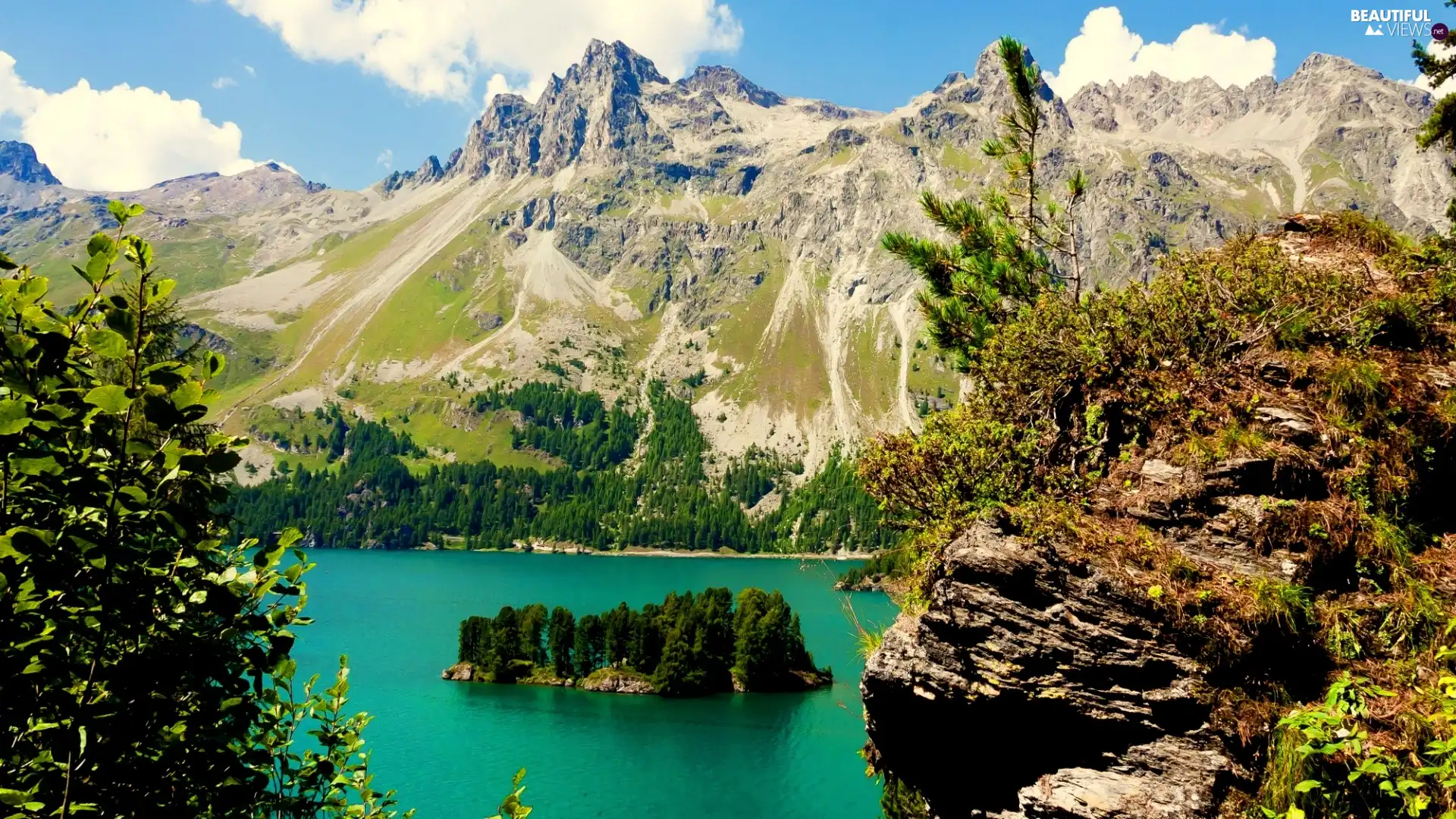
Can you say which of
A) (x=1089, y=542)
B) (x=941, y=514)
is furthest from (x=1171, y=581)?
(x=941, y=514)

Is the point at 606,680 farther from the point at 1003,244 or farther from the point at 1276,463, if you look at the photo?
the point at 1276,463

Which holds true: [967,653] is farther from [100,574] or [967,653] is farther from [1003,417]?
[100,574]

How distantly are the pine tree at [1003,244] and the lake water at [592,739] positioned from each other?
17.4ft

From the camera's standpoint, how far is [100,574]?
2668mm

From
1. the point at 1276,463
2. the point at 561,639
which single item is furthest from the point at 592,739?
the point at 1276,463

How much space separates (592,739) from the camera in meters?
61.0

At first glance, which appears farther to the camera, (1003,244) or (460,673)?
(460,673)

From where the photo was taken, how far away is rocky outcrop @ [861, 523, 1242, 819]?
6.59 meters

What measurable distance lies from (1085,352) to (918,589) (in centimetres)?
360

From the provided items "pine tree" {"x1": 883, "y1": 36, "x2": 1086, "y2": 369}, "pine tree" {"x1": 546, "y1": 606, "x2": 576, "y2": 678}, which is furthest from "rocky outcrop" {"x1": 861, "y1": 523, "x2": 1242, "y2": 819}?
"pine tree" {"x1": 546, "y1": 606, "x2": 576, "y2": 678}

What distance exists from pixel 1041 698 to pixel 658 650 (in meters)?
75.4

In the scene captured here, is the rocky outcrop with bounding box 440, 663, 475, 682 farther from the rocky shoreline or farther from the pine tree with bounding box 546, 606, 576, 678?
the pine tree with bounding box 546, 606, 576, 678

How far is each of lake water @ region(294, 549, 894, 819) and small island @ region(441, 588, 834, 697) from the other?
84.8 inches

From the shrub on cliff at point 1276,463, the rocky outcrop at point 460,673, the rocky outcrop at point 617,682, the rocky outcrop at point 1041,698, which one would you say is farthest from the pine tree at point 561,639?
the rocky outcrop at point 1041,698
